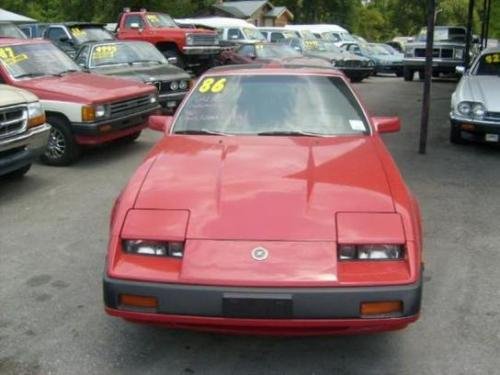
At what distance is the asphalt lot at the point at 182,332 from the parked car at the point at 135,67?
4.52 meters

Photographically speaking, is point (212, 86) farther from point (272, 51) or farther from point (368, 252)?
point (272, 51)

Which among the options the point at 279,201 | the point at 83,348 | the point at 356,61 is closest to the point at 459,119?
the point at 279,201

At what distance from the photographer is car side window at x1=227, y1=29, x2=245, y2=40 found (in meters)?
26.0

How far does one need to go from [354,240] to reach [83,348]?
1670mm

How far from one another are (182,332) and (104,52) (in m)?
9.24

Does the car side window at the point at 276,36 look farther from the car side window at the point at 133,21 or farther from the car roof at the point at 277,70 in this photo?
the car roof at the point at 277,70

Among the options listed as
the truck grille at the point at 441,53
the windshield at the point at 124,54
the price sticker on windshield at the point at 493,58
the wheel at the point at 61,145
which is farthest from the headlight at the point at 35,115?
the truck grille at the point at 441,53

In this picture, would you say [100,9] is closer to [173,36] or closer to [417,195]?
[173,36]

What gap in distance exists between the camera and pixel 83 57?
12.0m

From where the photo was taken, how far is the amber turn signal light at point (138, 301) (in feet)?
10.2

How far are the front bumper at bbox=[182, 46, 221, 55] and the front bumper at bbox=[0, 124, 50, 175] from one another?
42.2 ft

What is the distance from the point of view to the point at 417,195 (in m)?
6.96

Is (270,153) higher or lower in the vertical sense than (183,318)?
higher

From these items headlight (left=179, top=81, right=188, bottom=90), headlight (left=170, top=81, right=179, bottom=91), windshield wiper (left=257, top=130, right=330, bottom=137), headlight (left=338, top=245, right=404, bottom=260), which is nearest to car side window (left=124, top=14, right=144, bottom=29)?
headlight (left=179, top=81, right=188, bottom=90)
